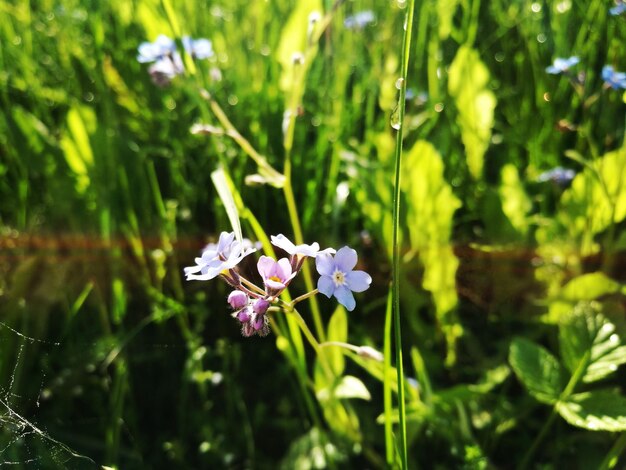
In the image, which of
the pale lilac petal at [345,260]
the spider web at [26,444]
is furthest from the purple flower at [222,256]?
the spider web at [26,444]

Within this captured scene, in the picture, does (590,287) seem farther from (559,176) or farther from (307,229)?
(307,229)

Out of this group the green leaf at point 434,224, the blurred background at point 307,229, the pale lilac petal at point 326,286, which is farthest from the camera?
the green leaf at point 434,224

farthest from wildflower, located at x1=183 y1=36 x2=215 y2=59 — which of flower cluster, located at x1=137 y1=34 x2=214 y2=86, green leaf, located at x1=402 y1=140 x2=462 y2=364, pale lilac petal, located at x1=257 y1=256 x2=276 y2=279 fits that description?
pale lilac petal, located at x1=257 y1=256 x2=276 y2=279

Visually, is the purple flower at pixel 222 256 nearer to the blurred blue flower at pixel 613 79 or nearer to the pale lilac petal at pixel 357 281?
the pale lilac petal at pixel 357 281

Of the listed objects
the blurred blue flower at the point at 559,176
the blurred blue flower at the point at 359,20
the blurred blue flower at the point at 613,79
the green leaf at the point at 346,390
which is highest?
the blurred blue flower at the point at 359,20

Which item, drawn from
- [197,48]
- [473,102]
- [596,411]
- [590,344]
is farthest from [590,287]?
[197,48]

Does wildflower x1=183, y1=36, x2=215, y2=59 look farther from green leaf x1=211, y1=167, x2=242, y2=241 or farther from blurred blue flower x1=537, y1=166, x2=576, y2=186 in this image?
blurred blue flower x1=537, y1=166, x2=576, y2=186

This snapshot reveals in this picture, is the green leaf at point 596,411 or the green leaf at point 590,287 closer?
the green leaf at point 596,411

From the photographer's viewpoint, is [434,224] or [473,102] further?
[473,102]
